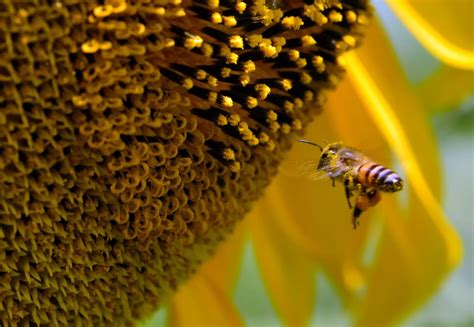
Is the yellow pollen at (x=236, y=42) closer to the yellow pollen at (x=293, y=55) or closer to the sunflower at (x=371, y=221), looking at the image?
the yellow pollen at (x=293, y=55)

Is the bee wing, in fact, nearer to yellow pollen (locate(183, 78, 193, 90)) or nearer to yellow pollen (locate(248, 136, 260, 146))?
yellow pollen (locate(248, 136, 260, 146))

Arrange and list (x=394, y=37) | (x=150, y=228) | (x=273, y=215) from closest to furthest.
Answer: (x=150, y=228), (x=273, y=215), (x=394, y=37)

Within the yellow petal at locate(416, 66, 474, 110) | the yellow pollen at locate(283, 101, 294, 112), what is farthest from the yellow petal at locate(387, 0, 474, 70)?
the yellow pollen at locate(283, 101, 294, 112)

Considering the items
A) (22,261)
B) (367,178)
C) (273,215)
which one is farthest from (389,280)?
(22,261)

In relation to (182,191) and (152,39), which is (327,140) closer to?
(182,191)

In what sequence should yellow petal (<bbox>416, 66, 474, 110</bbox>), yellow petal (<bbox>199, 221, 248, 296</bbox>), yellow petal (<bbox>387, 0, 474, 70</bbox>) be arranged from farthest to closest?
yellow petal (<bbox>416, 66, 474, 110</bbox>), yellow petal (<bbox>199, 221, 248, 296</bbox>), yellow petal (<bbox>387, 0, 474, 70</bbox>)

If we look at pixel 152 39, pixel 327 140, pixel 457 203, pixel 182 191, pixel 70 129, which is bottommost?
pixel 457 203

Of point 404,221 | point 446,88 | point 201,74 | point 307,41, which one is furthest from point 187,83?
point 446,88
